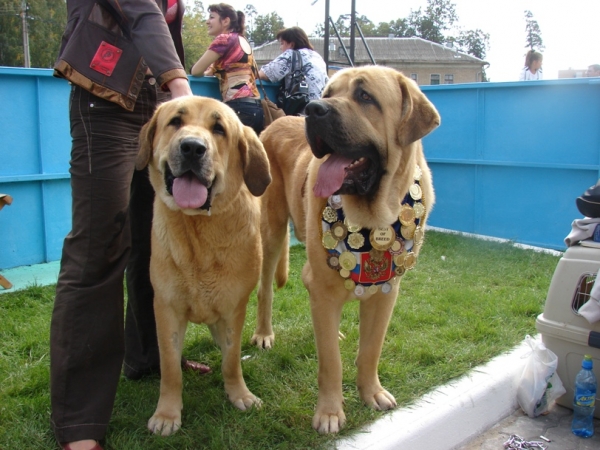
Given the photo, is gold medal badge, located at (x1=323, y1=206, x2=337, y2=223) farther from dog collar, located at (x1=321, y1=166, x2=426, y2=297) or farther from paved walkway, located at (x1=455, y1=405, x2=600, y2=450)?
paved walkway, located at (x1=455, y1=405, x2=600, y2=450)

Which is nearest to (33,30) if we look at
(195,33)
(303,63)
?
(195,33)

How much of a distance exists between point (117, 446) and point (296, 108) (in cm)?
530

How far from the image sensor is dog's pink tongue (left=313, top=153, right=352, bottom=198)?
2.66 m

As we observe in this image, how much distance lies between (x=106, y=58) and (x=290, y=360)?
2130 mm

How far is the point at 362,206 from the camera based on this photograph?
9.29 feet

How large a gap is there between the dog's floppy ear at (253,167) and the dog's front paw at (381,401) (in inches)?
51.5

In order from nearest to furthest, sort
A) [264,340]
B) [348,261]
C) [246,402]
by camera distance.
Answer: [348,261]
[246,402]
[264,340]

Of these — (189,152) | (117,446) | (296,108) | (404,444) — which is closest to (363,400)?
(404,444)

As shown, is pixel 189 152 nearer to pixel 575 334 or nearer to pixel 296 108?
pixel 575 334

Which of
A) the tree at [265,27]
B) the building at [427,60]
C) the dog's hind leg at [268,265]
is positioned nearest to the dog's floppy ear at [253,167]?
the dog's hind leg at [268,265]

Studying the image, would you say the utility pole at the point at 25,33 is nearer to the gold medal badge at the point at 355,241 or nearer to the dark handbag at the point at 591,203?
the gold medal badge at the point at 355,241

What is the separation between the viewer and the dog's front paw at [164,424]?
8.98 feet

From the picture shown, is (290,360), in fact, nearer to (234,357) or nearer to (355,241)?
(234,357)

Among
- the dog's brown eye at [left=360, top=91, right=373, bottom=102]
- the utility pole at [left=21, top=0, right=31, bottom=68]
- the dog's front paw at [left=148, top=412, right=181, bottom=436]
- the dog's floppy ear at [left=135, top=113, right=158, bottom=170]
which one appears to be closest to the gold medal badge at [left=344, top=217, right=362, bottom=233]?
the dog's brown eye at [left=360, top=91, right=373, bottom=102]
